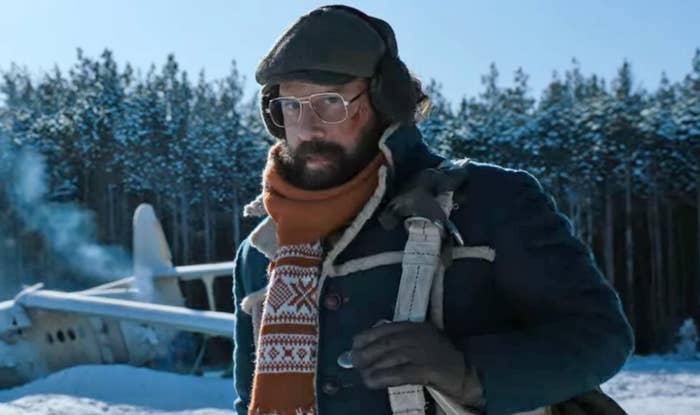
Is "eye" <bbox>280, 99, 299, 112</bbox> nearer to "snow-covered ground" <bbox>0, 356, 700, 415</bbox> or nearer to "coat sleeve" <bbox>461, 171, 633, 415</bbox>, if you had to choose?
"coat sleeve" <bbox>461, 171, 633, 415</bbox>

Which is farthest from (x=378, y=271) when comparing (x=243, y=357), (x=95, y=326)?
(x=95, y=326)

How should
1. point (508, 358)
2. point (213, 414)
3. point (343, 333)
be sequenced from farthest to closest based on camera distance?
point (213, 414) < point (343, 333) < point (508, 358)

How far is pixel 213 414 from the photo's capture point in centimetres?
821

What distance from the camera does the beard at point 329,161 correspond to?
1921 millimetres

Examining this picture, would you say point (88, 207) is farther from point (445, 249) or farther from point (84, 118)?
point (445, 249)

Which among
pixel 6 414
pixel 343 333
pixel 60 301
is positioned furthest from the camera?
pixel 60 301

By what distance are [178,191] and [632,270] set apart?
40.3ft

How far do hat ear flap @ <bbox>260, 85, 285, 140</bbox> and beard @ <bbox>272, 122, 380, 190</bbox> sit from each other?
0.21 meters

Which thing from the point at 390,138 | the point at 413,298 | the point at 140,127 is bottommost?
the point at 413,298

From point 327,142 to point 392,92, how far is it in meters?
0.18

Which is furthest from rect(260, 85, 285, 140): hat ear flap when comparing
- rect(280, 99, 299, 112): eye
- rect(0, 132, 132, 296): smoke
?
rect(0, 132, 132, 296): smoke

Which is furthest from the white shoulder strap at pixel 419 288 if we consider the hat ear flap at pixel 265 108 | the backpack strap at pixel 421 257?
the hat ear flap at pixel 265 108

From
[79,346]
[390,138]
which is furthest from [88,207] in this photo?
[390,138]

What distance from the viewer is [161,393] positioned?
966cm
